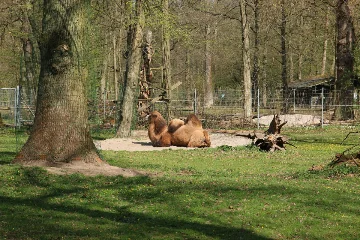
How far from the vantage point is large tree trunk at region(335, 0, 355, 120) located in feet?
117

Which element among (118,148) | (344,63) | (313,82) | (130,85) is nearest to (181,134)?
(118,148)

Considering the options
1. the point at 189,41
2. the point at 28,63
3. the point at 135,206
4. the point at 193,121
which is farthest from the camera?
the point at 28,63

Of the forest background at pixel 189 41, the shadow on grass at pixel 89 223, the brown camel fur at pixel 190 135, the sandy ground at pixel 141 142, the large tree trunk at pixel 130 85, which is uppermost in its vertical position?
the forest background at pixel 189 41

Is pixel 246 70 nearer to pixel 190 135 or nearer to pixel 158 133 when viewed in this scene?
pixel 158 133

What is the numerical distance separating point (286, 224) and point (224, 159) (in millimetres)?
9075

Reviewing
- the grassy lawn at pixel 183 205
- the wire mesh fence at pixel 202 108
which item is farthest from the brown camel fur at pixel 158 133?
the grassy lawn at pixel 183 205

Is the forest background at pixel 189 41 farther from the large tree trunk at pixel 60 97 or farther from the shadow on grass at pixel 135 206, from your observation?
the shadow on grass at pixel 135 206

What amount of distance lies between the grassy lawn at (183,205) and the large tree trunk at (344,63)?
72.5 feet

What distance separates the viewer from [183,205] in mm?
9953

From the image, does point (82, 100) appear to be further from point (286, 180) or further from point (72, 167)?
point (286, 180)

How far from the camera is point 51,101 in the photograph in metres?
12.8

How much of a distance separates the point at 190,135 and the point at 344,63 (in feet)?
61.2

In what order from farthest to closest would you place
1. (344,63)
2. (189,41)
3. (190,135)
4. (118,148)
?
(344,63) < (189,41) < (190,135) < (118,148)

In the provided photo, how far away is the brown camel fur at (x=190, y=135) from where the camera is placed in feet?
72.2
